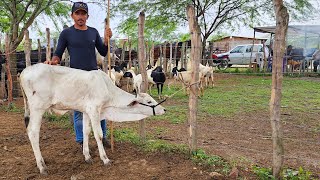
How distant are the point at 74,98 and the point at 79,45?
702 mm

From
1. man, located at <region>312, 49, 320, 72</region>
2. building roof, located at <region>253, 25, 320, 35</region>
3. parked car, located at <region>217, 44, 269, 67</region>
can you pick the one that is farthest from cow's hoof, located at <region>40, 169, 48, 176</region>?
Result: parked car, located at <region>217, 44, 269, 67</region>

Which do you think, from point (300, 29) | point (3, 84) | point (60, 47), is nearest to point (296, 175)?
point (60, 47)

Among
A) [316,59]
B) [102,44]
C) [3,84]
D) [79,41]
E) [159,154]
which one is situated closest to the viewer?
[79,41]

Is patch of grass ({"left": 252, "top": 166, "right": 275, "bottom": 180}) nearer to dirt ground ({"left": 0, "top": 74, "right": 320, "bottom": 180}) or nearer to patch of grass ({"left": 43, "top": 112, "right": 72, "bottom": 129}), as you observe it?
dirt ground ({"left": 0, "top": 74, "right": 320, "bottom": 180})

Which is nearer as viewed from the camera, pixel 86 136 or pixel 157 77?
pixel 86 136

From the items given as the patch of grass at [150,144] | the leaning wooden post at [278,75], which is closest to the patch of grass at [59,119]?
the patch of grass at [150,144]

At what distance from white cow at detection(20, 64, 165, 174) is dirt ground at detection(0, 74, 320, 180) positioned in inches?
10.0

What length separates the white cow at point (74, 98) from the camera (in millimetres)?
3934

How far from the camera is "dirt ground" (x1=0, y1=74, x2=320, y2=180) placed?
3.87m

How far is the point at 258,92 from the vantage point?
11.5 meters

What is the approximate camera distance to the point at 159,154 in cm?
440

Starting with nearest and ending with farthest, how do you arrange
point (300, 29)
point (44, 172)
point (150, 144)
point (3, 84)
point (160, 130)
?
1. point (44, 172)
2. point (150, 144)
3. point (160, 130)
4. point (3, 84)
5. point (300, 29)

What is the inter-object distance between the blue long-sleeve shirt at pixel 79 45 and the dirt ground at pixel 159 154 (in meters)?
1.18

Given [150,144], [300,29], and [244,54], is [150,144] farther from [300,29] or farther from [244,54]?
[244,54]
